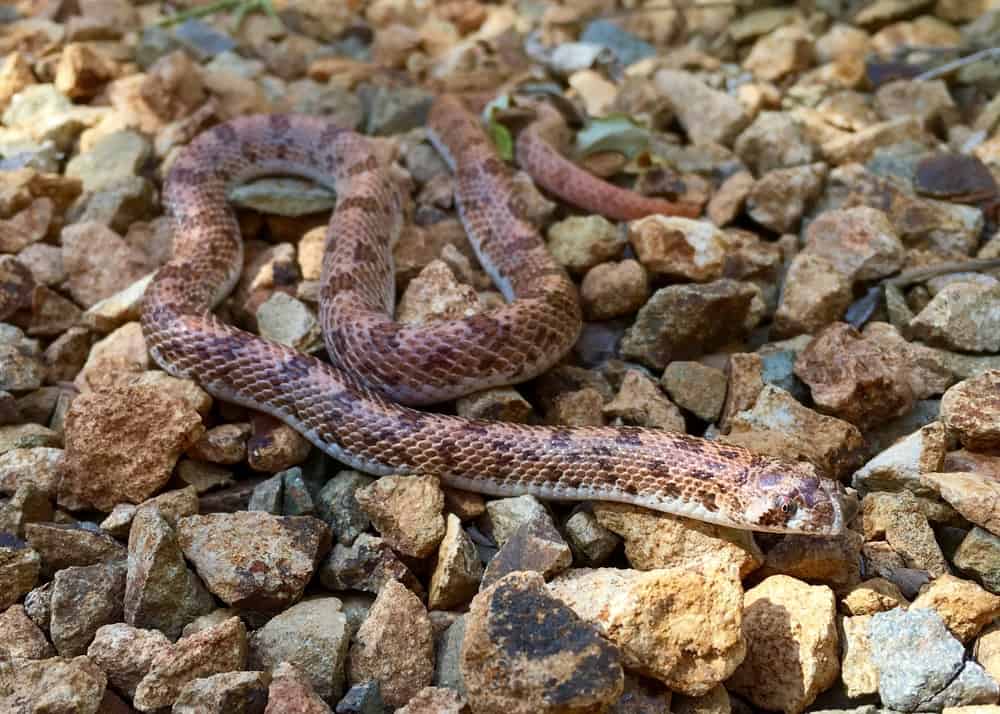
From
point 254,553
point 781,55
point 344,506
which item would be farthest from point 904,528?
point 781,55

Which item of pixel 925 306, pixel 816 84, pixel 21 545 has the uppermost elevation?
pixel 816 84

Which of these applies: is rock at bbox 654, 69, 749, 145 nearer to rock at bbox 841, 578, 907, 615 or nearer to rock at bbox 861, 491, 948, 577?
rock at bbox 861, 491, 948, 577

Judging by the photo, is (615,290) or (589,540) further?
(615,290)

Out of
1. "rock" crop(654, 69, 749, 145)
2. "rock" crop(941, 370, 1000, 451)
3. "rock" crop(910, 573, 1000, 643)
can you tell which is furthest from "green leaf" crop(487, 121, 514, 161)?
"rock" crop(910, 573, 1000, 643)

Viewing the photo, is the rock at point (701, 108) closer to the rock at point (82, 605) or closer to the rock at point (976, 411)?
the rock at point (976, 411)

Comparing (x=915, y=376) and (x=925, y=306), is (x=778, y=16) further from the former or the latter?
(x=915, y=376)

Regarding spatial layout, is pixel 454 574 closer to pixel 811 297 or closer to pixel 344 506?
pixel 344 506

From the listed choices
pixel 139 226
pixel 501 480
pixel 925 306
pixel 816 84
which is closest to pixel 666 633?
pixel 501 480
